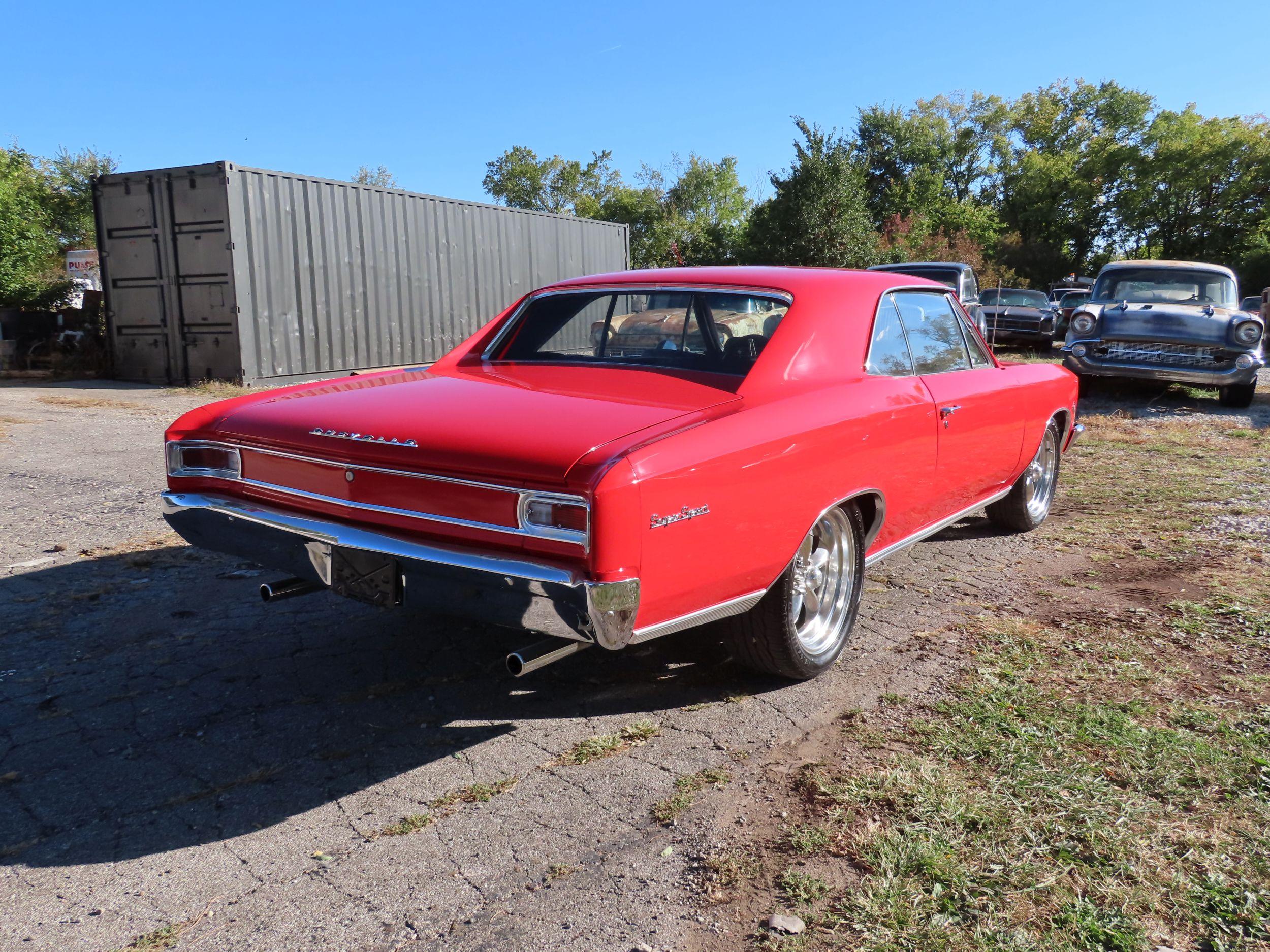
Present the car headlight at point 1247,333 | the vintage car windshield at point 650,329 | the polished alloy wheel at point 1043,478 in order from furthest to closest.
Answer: the car headlight at point 1247,333
the polished alloy wheel at point 1043,478
the vintage car windshield at point 650,329

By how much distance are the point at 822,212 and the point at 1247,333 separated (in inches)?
632

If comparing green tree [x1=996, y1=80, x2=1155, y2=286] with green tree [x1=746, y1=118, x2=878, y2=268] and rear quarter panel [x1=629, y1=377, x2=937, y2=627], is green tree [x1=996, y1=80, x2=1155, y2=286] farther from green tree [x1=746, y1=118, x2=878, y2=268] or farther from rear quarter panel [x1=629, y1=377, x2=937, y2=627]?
rear quarter panel [x1=629, y1=377, x2=937, y2=627]

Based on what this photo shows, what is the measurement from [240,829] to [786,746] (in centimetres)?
155

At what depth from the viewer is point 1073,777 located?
8.87ft

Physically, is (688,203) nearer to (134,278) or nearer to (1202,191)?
(1202,191)

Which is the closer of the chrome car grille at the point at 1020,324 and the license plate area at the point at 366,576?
the license plate area at the point at 366,576

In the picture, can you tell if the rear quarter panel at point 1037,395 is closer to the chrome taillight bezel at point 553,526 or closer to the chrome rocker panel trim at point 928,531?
the chrome rocker panel trim at point 928,531

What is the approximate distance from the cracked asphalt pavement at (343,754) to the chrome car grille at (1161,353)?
7279mm

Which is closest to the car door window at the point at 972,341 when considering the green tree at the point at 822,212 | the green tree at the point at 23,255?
the green tree at the point at 23,255

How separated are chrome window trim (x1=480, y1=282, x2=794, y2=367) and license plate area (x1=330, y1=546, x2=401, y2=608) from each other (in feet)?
3.98

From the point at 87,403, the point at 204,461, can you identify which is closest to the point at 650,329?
the point at 204,461

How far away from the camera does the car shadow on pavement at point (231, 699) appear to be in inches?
103

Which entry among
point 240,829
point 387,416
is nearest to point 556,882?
point 240,829

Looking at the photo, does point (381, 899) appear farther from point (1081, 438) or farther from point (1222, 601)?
point (1081, 438)
